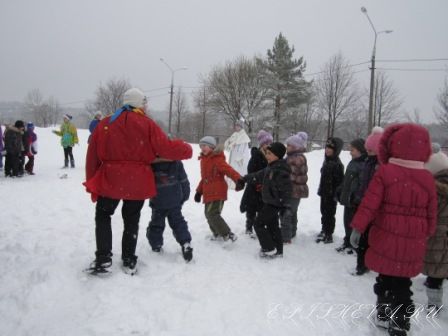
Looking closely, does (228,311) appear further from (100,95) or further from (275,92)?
(100,95)

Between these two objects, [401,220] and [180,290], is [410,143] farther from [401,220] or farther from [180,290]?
[180,290]

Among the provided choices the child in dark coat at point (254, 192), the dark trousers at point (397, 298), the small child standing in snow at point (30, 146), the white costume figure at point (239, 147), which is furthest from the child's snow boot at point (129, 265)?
the small child standing in snow at point (30, 146)

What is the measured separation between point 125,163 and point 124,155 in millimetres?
86

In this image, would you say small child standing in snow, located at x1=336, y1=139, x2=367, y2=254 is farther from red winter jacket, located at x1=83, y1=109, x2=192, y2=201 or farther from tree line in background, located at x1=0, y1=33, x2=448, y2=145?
tree line in background, located at x1=0, y1=33, x2=448, y2=145

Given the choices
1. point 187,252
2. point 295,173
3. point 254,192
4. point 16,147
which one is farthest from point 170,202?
point 16,147

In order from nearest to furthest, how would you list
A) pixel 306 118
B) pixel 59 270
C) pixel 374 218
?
1. pixel 374 218
2. pixel 59 270
3. pixel 306 118

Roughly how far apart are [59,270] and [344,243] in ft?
13.0

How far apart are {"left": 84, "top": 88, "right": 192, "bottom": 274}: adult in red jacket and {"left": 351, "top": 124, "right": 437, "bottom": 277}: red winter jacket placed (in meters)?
2.07

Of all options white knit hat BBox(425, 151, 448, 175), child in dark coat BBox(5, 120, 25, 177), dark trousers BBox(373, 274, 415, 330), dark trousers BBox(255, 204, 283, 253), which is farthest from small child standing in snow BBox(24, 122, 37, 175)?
white knit hat BBox(425, 151, 448, 175)

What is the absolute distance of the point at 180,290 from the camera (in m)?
3.68

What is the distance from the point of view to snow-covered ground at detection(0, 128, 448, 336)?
10.1 feet

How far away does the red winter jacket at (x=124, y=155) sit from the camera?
12.0ft

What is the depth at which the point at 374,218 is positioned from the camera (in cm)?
324

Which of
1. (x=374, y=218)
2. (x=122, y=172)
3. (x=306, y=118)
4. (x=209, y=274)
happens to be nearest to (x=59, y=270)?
(x=122, y=172)
